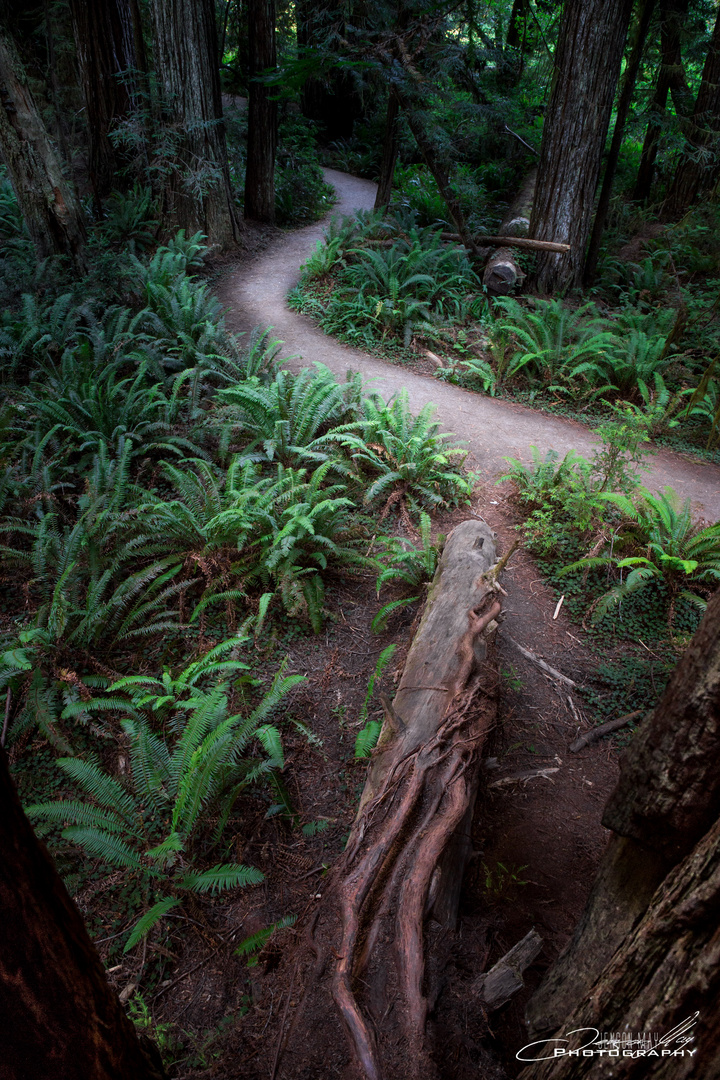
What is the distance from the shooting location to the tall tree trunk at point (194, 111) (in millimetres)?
9305

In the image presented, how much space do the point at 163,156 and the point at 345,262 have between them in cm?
344

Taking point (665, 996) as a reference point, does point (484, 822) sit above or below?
below

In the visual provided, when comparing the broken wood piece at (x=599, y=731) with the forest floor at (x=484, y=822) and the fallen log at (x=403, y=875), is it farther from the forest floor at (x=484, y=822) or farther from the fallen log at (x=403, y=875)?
the fallen log at (x=403, y=875)

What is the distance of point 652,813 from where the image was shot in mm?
1932

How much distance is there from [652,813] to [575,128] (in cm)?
1046

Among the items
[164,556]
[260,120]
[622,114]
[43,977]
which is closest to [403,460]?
[164,556]

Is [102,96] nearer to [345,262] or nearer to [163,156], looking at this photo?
[163,156]

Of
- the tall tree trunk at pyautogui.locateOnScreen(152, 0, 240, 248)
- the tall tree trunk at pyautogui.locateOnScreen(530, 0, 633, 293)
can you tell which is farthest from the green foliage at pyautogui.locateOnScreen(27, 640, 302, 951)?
the tall tree trunk at pyautogui.locateOnScreen(152, 0, 240, 248)

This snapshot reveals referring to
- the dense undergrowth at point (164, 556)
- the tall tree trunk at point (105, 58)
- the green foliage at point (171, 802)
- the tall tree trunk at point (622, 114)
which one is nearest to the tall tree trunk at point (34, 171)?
the dense undergrowth at point (164, 556)

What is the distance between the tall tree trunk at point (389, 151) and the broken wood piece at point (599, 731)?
963cm

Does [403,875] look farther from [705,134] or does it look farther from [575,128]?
[705,134]

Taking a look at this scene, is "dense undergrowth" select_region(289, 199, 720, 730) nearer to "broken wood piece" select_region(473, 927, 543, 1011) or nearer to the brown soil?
the brown soil

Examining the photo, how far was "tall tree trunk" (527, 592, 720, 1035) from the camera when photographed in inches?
71.2

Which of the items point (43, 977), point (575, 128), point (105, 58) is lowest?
point (43, 977)
